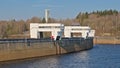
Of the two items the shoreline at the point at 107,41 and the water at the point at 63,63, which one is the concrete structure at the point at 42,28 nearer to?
the water at the point at 63,63

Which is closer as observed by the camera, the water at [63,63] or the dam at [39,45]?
the water at [63,63]

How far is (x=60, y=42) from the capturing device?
276 ft

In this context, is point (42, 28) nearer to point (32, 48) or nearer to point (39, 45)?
point (39, 45)

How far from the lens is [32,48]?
71.1 m

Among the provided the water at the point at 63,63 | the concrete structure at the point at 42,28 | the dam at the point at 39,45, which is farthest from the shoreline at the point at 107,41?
the water at the point at 63,63

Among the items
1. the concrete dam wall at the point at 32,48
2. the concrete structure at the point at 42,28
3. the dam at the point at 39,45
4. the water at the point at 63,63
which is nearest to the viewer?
the water at the point at 63,63

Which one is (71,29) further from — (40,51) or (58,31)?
(40,51)

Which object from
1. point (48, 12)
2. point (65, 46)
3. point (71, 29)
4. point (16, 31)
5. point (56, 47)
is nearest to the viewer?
point (56, 47)

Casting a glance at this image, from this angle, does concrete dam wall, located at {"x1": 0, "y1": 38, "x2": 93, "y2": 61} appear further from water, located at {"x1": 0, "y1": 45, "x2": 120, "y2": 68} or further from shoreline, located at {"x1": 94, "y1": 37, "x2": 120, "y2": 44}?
shoreline, located at {"x1": 94, "y1": 37, "x2": 120, "y2": 44}

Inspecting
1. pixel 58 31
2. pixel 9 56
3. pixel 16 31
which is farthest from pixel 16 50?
pixel 16 31

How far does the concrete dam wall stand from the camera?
62250 millimetres

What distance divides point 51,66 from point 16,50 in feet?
38.4

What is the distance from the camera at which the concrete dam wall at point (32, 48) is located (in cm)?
6225

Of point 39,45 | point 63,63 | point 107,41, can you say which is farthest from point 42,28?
point 107,41
